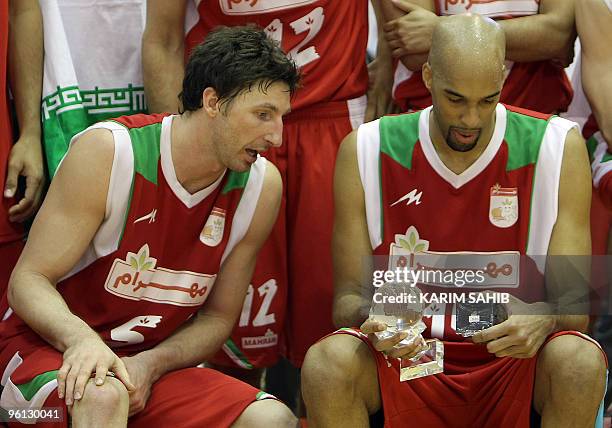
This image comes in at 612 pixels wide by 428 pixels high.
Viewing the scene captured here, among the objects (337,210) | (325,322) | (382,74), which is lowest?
(325,322)

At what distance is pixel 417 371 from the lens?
12.8 ft

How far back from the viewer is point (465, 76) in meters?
→ 4.05

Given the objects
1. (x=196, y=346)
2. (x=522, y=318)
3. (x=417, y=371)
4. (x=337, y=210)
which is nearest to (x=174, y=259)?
(x=196, y=346)

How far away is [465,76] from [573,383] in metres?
1.05

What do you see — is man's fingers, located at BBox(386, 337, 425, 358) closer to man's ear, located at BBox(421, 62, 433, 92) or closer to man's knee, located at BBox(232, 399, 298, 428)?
man's knee, located at BBox(232, 399, 298, 428)

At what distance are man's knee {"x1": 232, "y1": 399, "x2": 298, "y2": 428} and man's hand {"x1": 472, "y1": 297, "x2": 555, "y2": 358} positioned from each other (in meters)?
0.64

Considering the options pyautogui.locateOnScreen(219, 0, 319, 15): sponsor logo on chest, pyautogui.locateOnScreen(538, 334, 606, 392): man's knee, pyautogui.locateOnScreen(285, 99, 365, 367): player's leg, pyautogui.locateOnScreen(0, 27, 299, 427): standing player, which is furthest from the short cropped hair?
pyautogui.locateOnScreen(538, 334, 606, 392): man's knee

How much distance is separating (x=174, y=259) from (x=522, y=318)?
1.20 m

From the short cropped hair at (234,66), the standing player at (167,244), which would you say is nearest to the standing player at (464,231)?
the standing player at (167,244)

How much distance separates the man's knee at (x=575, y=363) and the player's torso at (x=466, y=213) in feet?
1.24

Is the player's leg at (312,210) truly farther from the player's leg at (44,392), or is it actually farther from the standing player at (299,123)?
the player's leg at (44,392)

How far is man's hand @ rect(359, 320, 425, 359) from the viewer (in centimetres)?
379

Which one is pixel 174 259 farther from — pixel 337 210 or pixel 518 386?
pixel 518 386

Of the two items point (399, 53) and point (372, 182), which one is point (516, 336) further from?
point (399, 53)
